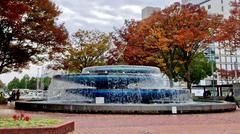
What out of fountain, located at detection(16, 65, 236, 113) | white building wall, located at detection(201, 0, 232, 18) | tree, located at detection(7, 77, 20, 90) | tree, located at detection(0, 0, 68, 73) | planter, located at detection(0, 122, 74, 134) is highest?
white building wall, located at detection(201, 0, 232, 18)

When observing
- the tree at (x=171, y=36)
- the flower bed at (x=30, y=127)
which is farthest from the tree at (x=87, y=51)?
the flower bed at (x=30, y=127)

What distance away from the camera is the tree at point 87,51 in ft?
144

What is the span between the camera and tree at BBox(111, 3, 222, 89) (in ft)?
112

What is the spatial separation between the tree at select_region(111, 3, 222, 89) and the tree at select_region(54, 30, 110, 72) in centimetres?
479

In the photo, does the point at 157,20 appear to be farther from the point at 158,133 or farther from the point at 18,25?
the point at 158,133

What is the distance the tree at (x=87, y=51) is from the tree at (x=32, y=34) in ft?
41.4

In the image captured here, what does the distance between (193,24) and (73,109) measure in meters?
20.8

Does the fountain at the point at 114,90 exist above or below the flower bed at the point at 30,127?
above

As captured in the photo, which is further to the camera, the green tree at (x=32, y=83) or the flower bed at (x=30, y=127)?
the green tree at (x=32, y=83)

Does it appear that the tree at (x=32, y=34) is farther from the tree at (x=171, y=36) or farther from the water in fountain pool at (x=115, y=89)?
the tree at (x=171, y=36)

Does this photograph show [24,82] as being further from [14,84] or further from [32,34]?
[32,34]

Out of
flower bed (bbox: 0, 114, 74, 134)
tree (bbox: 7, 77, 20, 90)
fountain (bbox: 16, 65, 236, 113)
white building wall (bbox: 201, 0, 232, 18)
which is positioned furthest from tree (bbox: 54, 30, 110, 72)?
tree (bbox: 7, 77, 20, 90)

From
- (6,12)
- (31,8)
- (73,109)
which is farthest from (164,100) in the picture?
(31,8)

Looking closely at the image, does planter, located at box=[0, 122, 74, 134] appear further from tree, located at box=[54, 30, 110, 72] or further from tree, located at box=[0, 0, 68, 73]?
tree, located at box=[54, 30, 110, 72]
